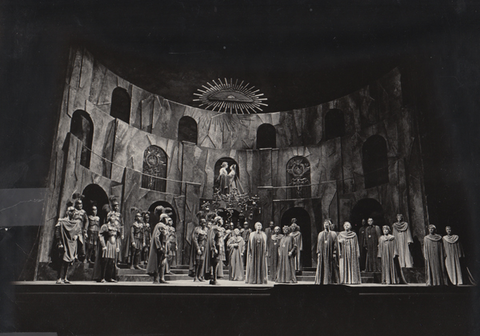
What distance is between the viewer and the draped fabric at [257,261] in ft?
27.8

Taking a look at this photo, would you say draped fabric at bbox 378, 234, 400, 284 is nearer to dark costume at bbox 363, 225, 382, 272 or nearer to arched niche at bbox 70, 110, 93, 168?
dark costume at bbox 363, 225, 382, 272

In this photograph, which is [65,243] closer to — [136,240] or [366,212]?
[136,240]

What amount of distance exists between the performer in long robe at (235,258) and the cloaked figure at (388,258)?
290cm

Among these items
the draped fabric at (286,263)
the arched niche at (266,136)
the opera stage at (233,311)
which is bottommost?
the opera stage at (233,311)

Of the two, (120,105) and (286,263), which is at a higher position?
(120,105)

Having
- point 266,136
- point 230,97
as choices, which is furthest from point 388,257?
point 230,97

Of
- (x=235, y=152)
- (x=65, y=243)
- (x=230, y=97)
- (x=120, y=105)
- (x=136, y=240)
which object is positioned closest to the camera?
(x=65, y=243)

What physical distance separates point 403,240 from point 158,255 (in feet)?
15.0

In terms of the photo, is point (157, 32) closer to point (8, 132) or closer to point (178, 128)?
point (8, 132)

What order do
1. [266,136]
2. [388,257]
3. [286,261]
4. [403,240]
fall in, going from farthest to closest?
[266,136] < [286,261] < [388,257] < [403,240]

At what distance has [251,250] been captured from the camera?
28.6ft

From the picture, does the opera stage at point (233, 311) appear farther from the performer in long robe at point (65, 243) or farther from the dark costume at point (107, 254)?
the dark costume at point (107, 254)

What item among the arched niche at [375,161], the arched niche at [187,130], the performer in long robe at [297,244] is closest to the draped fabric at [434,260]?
the arched niche at [375,161]

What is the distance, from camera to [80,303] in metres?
6.52
